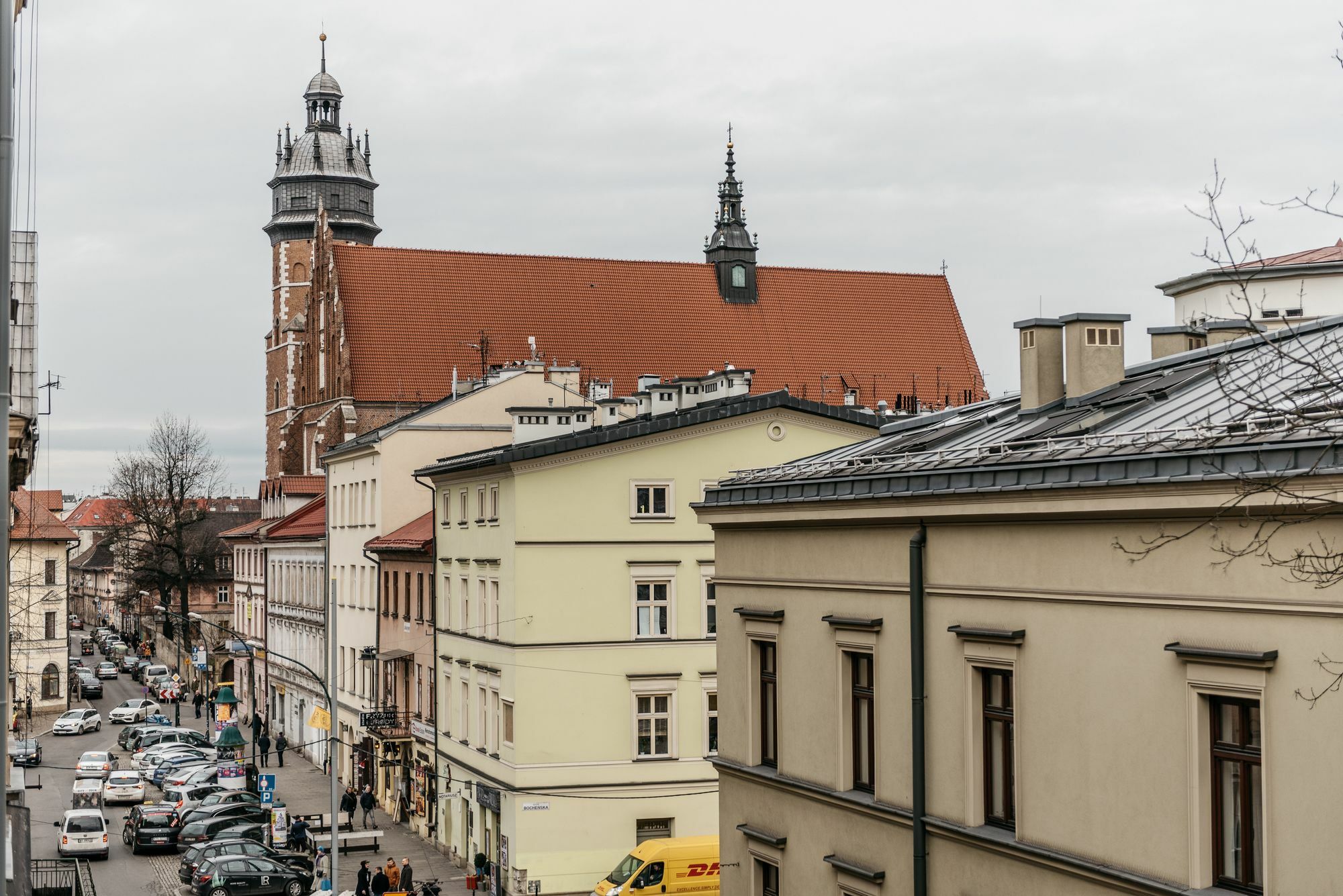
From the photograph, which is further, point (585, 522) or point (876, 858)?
point (585, 522)

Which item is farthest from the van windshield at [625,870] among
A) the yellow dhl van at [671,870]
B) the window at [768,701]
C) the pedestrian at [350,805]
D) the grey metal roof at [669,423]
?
the pedestrian at [350,805]

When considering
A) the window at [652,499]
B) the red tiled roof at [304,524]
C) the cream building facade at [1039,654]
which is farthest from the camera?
the red tiled roof at [304,524]

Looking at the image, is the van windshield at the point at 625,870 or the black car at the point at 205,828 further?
→ the black car at the point at 205,828

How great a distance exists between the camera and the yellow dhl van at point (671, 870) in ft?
107

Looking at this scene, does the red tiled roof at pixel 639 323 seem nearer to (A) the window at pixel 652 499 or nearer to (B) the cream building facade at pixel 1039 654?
(A) the window at pixel 652 499

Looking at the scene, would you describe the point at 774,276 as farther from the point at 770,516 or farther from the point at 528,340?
the point at 770,516

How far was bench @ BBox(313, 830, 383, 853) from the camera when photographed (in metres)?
42.7

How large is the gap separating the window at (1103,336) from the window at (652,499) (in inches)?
783

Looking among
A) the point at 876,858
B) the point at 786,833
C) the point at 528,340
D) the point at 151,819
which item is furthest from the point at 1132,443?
the point at 528,340

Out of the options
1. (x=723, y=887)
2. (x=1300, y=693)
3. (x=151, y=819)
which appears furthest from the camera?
(x=151, y=819)

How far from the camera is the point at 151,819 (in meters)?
44.6

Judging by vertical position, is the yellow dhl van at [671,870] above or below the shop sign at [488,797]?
below

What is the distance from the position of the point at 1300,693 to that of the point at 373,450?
138 ft

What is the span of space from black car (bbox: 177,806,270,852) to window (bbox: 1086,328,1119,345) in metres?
31.1
